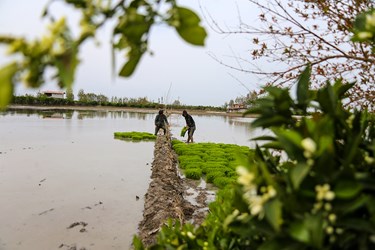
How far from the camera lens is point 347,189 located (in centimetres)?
86

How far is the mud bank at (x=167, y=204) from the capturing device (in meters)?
5.43

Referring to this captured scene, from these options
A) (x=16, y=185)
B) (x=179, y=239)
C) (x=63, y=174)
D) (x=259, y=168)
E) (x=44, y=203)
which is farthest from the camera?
(x=63, y=174)

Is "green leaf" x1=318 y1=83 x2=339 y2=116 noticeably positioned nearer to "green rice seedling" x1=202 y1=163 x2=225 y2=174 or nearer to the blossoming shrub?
the blossoming shrub

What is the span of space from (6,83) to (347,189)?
0.79m

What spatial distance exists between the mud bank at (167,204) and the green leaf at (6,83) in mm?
3916

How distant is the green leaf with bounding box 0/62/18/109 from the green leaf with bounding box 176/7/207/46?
36cm

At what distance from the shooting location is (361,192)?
3.08 ft

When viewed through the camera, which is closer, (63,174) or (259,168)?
(259,168)

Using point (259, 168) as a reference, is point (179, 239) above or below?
below

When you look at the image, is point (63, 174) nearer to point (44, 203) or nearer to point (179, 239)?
point (44, 203)

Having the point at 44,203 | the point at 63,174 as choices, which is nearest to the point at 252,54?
the point at 44,203

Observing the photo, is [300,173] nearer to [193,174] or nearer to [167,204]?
[167,204]

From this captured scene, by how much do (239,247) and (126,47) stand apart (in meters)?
0.96

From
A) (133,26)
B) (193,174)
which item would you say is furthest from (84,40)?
(193,174)
